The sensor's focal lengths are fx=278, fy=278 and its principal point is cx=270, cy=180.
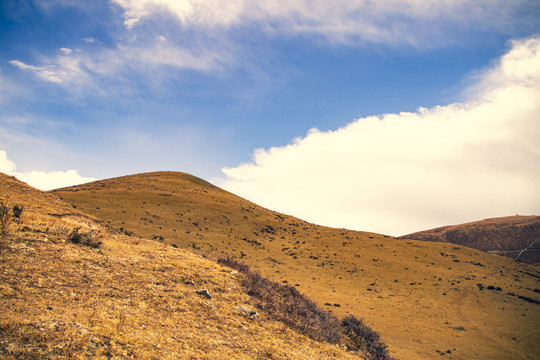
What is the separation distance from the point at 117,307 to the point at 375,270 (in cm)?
4812

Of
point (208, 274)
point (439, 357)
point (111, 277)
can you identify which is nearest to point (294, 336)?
point (208, 274)

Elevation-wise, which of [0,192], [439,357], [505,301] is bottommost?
[439,357]

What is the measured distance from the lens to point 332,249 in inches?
2299

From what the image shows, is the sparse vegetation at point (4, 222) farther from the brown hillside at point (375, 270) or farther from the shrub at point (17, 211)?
the brown hillside at point (375, 270)

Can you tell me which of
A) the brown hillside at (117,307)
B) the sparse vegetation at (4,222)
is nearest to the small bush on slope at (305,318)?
the brown hillside at (117,307)

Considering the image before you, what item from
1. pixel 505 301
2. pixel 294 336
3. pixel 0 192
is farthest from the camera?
pixel 505 301

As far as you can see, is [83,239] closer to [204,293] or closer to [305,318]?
[204,293]

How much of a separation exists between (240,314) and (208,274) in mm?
3589

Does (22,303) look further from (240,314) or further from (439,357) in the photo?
(439,357)

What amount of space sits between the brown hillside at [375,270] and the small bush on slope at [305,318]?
30.7ft

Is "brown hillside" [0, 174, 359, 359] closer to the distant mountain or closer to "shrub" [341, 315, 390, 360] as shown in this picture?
"shrub" [341, 315, 390, 360]

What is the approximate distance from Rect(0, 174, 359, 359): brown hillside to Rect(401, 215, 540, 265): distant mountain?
399 feet

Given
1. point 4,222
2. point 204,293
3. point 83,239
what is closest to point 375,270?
point 204,293

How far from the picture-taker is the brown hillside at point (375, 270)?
30.0 m
